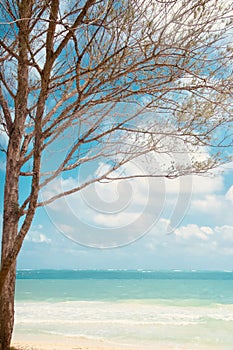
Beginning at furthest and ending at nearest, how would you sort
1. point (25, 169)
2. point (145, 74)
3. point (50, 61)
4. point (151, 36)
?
point (25, 169), point (145, 74), point (50, 61), point (151, 36)

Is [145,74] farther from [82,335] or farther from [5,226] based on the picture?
[82,335]

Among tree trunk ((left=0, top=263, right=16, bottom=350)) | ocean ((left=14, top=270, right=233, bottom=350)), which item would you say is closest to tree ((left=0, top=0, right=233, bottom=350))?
tree trunk ((left=0, top=263, right=16, bottom=350))

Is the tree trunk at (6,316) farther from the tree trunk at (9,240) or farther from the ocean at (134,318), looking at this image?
the ocean at (134,318)

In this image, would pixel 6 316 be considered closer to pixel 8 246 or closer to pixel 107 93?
pixel 8 246

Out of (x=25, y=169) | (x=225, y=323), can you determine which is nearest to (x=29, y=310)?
(x=225, y=323)

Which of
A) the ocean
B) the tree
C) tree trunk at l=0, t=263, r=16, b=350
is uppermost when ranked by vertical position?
the tree

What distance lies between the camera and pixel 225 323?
11008mm

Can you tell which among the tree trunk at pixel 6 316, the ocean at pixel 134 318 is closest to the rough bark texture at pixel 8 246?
the tree trunk at pixel 6 316

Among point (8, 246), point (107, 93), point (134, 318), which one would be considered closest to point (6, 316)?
point (8, 246)

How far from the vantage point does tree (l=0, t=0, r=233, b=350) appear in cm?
359

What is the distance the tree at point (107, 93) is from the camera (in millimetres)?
3588

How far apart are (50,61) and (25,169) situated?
5.17 ft

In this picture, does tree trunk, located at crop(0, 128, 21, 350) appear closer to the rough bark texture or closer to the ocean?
the rough bark texture

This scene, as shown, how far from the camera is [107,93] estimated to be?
4.36 meters
